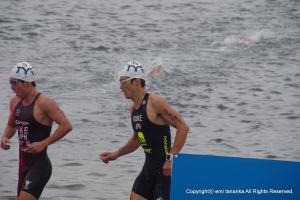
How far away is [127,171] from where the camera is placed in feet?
56.5

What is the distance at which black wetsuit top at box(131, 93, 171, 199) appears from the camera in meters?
10.2

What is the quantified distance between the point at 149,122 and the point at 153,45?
20687 mm

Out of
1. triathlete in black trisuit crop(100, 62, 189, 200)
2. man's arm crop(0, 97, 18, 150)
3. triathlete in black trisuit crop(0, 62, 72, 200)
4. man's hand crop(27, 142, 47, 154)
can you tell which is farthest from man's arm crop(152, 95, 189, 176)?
man's arm crop(0, 97, 18, 150)

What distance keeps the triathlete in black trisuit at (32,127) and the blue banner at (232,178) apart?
1.80 metres

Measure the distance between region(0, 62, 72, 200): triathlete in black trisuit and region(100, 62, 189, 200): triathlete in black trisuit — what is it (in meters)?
0.86

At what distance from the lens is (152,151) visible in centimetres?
1040

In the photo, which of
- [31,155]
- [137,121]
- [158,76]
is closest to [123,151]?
[137,121]

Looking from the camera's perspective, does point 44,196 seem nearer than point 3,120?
Yes

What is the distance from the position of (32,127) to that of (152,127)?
146cm

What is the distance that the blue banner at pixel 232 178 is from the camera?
9250mm

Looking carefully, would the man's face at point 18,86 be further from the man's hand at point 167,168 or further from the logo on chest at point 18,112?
the man's hand at point 167,168

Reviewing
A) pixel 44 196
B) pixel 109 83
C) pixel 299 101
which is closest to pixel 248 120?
pixel 299 101

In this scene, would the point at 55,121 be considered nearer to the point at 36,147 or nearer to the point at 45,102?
the point at 45,102

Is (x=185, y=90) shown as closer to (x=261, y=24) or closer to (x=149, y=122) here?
(x=261, y=24)
